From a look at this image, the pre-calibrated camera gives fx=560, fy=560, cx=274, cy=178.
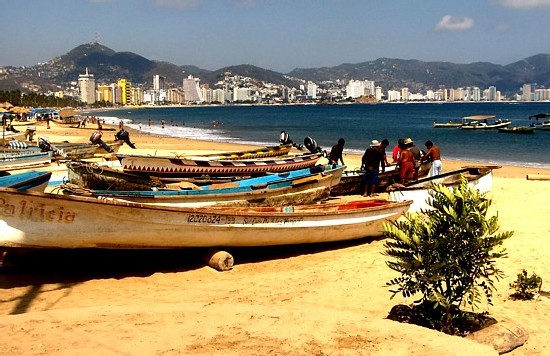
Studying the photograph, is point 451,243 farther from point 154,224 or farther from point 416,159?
point 416,159

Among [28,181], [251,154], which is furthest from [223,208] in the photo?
[251,154]

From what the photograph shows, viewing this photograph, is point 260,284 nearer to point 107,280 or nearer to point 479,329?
→ point 107,280

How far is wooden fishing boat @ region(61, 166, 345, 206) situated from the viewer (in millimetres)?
11531

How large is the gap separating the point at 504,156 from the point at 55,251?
102 feet

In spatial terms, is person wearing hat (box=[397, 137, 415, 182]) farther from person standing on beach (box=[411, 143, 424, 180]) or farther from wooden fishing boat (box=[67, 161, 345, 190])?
wooden fishing boat (box=[67, 161, 345, 190])

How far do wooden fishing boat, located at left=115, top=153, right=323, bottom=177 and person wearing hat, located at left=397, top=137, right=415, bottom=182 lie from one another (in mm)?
4058

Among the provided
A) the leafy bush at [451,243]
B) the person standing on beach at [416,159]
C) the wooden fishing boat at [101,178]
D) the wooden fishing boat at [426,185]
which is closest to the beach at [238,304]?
the leafy bush at [451,243]

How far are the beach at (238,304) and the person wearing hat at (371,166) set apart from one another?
3.03 meters

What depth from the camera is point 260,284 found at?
884 cm

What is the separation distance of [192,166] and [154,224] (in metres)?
7.12

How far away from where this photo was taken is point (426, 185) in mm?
13766

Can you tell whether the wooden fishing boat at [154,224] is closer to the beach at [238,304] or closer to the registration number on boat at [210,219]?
the registration number on boat at [210,219]

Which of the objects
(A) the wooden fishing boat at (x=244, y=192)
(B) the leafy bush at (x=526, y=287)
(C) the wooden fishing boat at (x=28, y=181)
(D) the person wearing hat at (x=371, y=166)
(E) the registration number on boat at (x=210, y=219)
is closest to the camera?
(B) the leafy bush at (x=526, y=287)

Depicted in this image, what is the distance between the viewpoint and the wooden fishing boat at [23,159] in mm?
20578
